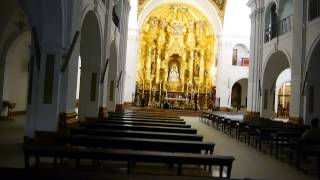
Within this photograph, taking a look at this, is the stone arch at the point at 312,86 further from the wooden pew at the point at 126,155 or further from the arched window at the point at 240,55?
the arched window at the point at 240,55

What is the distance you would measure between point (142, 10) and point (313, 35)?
1927cm

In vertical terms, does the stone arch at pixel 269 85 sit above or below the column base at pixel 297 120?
above

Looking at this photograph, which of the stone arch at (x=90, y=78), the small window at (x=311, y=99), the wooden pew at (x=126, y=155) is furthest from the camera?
the small window at (x=311, y=99)

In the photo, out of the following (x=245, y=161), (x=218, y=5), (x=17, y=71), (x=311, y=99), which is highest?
(x=218, y=5)

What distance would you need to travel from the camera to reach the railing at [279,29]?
58.2 feet

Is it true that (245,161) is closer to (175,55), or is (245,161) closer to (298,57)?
(298,57)

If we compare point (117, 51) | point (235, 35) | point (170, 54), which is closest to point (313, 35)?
point (117, 51)

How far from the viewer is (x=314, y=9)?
14422 millimetres

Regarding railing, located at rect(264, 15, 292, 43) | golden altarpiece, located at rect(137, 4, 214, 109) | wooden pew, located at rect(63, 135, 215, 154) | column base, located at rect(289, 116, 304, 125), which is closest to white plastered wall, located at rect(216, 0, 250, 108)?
golden altarpiece, located at rect(137, 4, 214, 109)

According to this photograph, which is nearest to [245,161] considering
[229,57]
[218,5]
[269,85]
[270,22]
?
[269,85]

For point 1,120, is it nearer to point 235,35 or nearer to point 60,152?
point 60,152

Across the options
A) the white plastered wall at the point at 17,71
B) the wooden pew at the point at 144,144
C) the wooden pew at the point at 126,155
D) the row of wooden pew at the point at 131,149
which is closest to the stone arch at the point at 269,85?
the row of wooden pew at the point at 131,149

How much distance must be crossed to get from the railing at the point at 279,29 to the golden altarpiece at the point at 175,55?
43.7 ft

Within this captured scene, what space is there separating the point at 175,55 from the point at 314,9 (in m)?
20.3
